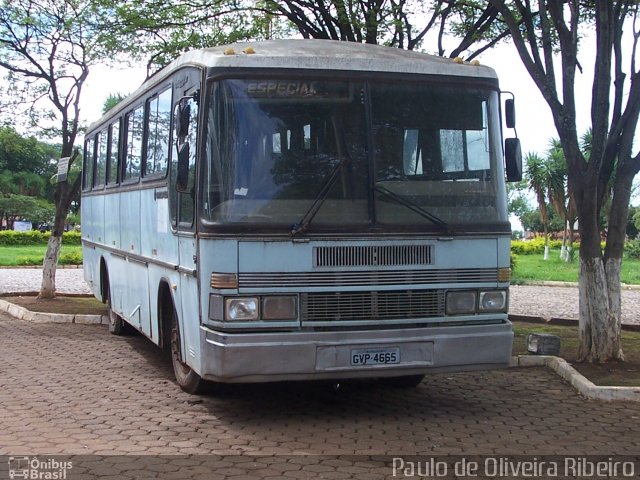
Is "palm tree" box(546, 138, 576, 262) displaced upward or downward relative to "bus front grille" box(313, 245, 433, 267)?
upward

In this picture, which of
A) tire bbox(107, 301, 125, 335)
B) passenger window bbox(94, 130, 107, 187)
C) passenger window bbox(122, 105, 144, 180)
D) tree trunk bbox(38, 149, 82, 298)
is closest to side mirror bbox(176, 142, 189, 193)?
passenger window bbox(122, 105, 144, 180)

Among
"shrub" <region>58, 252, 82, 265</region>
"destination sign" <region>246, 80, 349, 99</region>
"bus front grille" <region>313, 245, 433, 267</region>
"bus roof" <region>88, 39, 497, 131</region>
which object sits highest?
"bus roof" <region>88, 39, 497, 131</region>

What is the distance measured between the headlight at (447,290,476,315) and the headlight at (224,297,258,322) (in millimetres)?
1612

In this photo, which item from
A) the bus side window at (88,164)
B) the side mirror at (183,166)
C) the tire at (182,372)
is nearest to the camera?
the side mirror at (183,166)

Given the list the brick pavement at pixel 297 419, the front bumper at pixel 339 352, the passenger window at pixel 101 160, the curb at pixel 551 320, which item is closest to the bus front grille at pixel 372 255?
the front bumper at pixel 339 352

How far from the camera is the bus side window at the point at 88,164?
13.7m

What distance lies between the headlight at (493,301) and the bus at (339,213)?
0.02m

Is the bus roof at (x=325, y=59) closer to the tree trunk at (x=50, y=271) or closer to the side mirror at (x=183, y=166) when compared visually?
the side mirror at (x=183, y=166)

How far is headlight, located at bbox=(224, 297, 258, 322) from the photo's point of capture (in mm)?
6434

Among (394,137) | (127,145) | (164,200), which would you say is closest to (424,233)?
(394,137)

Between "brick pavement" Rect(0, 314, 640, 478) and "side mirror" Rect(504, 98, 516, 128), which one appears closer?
"brick pavement" Rect(0, 314, 640, 478)

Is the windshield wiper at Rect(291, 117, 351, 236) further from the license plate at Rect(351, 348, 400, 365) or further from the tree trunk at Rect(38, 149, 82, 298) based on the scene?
the tree trunk at Rect(38, 149, 82, 298)

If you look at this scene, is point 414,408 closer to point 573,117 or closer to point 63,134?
point 573,117

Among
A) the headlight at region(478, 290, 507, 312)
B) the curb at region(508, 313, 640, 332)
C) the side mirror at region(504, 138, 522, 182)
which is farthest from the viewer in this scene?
the curb at region(508, 313, 640, 332)
